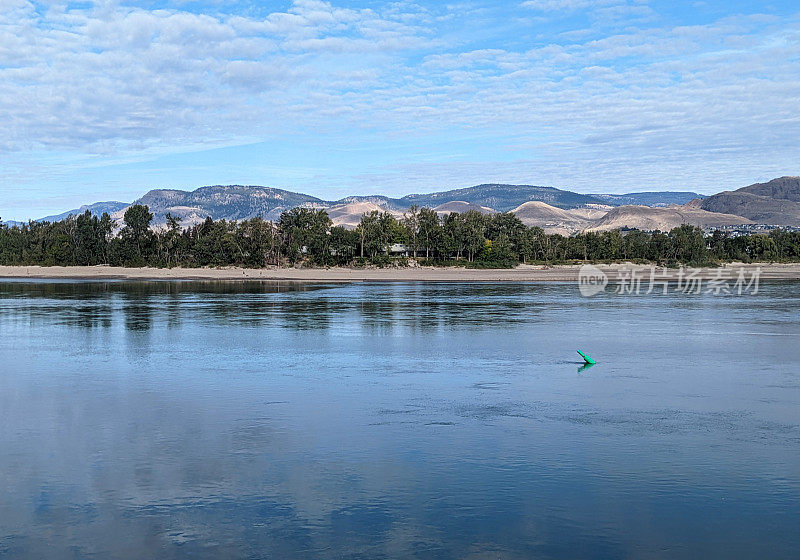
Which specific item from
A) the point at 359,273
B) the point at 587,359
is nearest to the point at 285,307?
the point at 587,359

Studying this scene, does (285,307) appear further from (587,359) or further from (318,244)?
(318,244)

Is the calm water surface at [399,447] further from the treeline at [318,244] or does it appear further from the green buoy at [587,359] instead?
the treeline at [318,244]

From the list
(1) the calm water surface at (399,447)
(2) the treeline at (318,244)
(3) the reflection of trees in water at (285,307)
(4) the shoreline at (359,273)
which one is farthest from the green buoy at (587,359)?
(2) the treeline at (318,244)

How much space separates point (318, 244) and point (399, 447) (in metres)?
90.2

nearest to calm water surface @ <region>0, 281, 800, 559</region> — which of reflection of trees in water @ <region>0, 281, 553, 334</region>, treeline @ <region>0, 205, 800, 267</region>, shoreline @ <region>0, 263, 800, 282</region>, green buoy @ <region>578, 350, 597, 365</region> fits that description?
green buoy @ <region>578, 350, 597, 365</region>

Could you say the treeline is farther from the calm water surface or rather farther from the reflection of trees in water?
the calm water surface

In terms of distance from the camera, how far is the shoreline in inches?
3469

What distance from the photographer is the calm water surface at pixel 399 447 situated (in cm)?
1019

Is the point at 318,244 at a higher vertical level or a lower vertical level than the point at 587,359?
higher

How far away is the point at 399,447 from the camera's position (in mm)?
14164

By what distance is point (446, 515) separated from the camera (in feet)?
35.7

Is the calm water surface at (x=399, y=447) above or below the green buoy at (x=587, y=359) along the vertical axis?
below

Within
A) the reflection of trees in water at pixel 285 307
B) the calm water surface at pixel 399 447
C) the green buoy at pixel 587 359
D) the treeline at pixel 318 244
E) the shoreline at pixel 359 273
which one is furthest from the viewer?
the treeline at pixel 318 244

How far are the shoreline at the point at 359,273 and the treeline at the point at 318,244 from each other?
3.59 m
